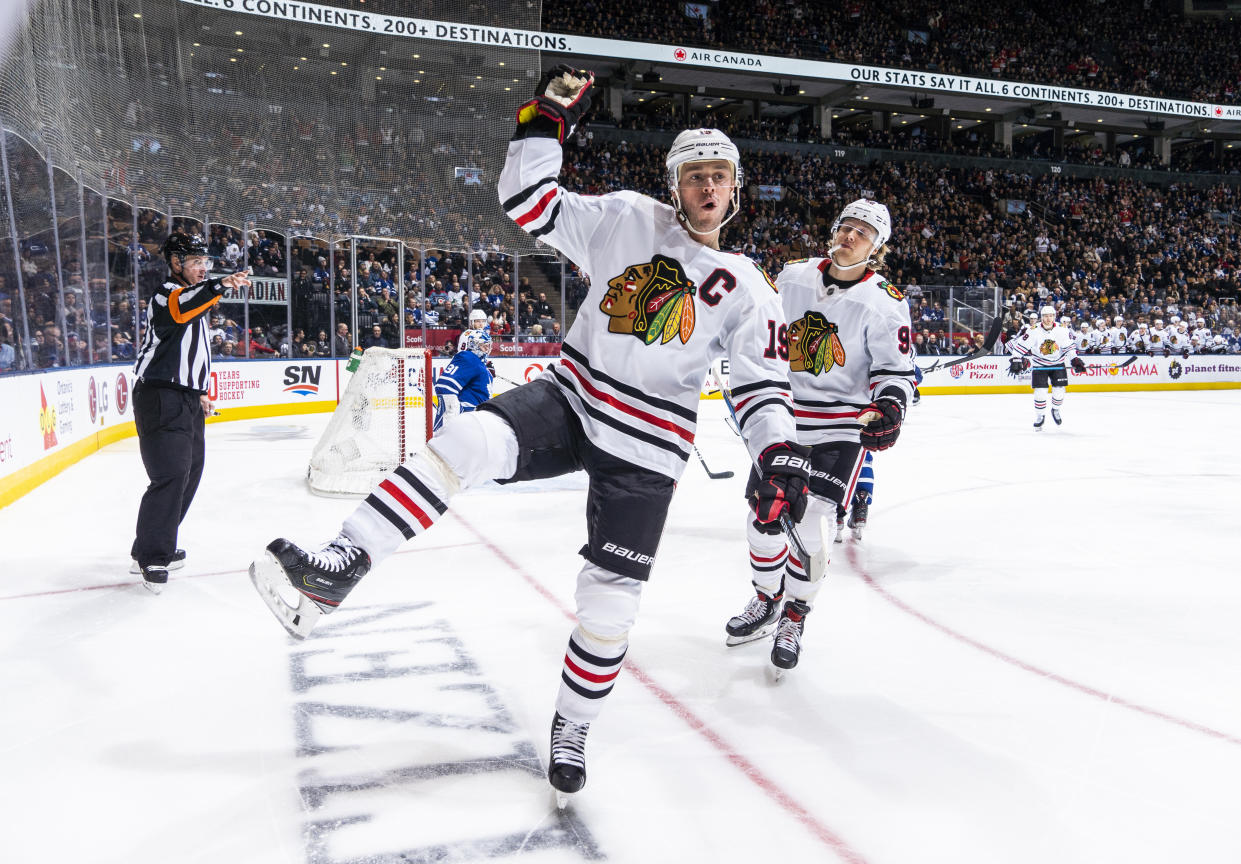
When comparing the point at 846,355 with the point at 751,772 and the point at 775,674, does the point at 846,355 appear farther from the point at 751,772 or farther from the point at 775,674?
the point at 751,772

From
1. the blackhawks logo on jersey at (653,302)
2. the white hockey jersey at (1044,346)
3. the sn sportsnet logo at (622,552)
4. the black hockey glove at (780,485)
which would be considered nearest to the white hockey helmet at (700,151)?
the blackhawks logo on jersey at (653,302)

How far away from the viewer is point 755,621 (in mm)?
3295

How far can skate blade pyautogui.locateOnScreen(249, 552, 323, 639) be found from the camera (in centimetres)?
169

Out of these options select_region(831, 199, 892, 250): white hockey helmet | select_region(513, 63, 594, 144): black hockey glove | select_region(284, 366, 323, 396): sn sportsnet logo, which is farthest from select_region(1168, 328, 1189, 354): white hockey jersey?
select_region(513, 63, 594, 144): black hockey glove

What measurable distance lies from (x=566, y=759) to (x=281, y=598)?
2.47 ft

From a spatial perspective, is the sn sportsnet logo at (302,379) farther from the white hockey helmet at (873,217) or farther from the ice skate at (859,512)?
the white hockey helmet at (873,217)

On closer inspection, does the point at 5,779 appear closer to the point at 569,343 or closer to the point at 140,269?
the point at 569,343

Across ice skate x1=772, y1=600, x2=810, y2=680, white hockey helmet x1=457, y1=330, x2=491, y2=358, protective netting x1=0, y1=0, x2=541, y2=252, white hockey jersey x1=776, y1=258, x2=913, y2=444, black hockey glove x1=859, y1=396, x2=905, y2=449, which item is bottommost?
ice skate x1=772, y1=600, x2=810, y2=680

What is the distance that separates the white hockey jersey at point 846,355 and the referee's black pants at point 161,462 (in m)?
2.58

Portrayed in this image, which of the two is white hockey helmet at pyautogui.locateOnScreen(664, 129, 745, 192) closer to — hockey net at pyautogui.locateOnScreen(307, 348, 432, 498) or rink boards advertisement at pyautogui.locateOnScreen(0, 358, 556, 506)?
rink boards advertisement at pyautogui.locateOnScreen(0, 358, 556, 506)

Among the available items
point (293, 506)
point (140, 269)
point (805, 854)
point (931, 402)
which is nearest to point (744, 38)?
point (931, 402)

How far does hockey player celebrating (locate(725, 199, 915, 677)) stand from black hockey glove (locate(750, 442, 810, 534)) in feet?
3.48

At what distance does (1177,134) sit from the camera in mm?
29906

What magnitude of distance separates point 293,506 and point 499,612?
2.78 metres
